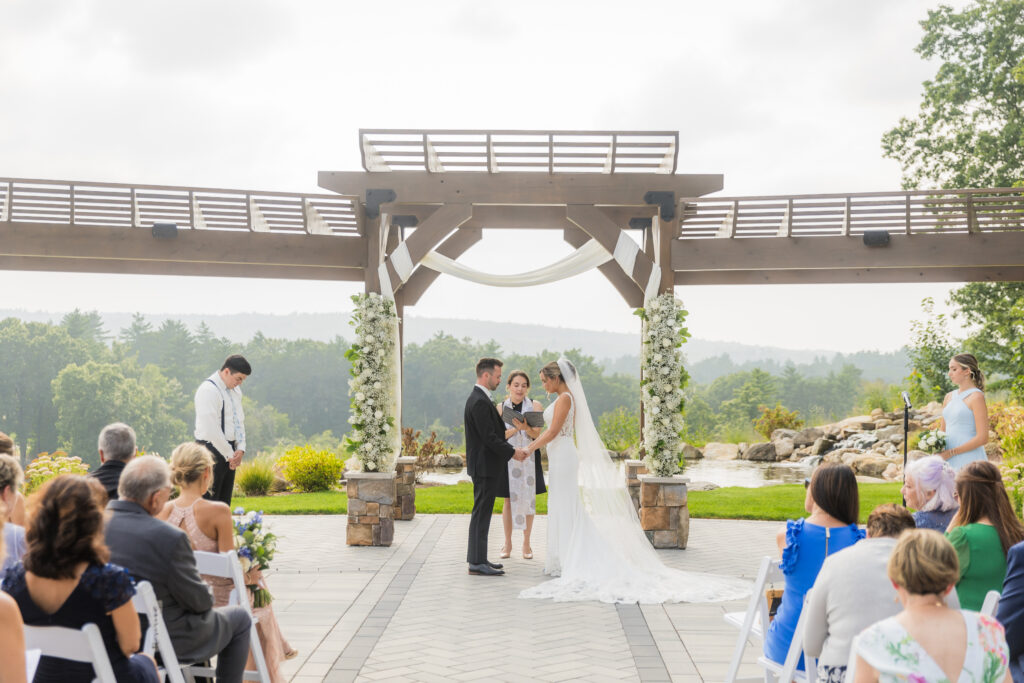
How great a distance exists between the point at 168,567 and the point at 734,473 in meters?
20.4

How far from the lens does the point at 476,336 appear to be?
100 m

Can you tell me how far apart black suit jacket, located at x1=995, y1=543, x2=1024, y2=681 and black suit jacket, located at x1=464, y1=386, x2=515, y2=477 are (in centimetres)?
497

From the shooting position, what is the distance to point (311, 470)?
614 inches

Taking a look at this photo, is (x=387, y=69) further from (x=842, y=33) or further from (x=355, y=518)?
(x=355, y=518)

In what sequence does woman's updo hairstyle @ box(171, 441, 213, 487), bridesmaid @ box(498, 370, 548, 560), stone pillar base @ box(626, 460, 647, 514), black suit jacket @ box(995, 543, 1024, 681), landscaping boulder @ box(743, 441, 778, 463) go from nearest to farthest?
1. black suit jacket @ box(995, 543, 1024, 681)
2. woman's updo hairstyle @ box(171, 441, 213, 487)
3. bridesmaid @ box(498, 370, 548, 560)
4. stone pillar base @ box(626, 460, 647, 514)
5. landscaping boulder @ box(743, 441, 778, 463)

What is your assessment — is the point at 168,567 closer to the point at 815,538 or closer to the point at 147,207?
the point at 815,538

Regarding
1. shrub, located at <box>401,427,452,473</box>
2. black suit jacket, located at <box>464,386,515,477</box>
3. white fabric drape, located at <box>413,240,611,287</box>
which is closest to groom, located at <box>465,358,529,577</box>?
black suit jacket, located at <box>464,386,515,477</box>

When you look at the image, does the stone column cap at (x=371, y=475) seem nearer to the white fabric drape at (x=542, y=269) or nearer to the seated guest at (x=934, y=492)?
the white fabric drape at (x=542, y=269)

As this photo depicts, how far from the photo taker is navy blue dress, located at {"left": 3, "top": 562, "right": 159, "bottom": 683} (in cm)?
288

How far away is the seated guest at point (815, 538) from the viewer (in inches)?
148

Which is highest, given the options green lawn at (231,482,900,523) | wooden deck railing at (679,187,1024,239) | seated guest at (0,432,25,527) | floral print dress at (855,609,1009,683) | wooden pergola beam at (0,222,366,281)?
wooden deck railing at (679,187,1024,239)

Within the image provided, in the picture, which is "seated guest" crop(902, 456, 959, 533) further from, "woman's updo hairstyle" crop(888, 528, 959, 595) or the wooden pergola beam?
the wooden pergola beam

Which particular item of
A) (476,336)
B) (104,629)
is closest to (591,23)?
(104,629)

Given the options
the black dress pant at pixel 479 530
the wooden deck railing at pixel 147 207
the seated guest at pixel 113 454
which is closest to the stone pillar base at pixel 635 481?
the black dress pant at pixel 479 530
